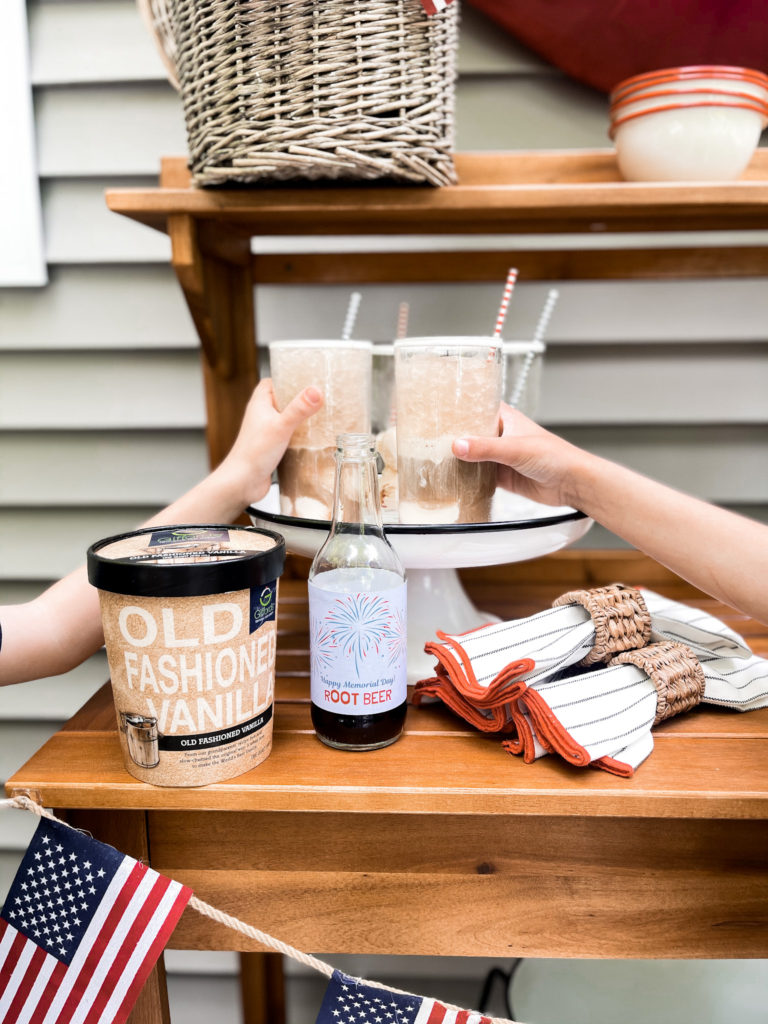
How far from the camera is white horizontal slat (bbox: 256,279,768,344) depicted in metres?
1.36

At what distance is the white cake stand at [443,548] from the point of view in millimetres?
816

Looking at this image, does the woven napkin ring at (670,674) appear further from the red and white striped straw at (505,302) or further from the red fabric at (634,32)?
the red fabric at (634,32)

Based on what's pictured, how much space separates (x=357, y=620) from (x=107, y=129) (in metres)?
1.16

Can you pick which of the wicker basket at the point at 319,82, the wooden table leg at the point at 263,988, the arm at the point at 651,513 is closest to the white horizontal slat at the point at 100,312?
the wicker basket at the point at 319,82

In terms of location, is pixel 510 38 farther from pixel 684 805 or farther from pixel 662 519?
pixel 684 805

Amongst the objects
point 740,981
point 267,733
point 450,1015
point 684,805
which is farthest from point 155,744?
point 740,981

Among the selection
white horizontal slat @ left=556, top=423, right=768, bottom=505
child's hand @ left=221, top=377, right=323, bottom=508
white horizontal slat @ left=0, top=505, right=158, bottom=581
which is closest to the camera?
child's hand @ left=221, top=377, right=323, bottom=508

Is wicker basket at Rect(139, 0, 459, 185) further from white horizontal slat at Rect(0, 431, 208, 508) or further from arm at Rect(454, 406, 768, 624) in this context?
white horizontal slat at Rect(0, 431, 208, 508)

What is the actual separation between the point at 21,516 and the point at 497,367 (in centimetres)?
114

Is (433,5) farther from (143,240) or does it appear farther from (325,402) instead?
(143,240)

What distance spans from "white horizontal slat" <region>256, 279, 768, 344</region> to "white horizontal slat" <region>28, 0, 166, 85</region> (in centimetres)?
45

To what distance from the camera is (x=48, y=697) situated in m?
1.54

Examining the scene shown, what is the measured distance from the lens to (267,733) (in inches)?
29.0

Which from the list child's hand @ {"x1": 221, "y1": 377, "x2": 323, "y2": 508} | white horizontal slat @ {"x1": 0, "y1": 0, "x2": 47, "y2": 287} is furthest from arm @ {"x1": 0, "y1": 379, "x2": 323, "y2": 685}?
white horizontal slat @ {"x1": 0, "y1": 0, "x2": 47, "y2": 287}
